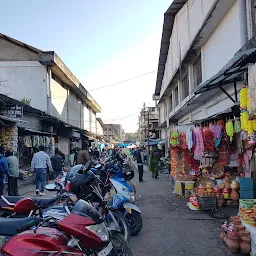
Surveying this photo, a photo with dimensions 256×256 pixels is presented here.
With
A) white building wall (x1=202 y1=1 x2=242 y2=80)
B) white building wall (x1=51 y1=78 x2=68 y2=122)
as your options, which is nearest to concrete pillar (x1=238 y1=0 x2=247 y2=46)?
white building wall (x1=202 y1=1 x2=242 y2=80)

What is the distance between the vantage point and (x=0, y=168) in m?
8.43

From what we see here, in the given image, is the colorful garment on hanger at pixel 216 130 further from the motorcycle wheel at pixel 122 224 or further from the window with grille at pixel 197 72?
the window with grille at pixel 197 72

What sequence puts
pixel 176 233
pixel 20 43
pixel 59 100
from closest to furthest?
pixel 176 233, pixel 20 43, pixel 59 100

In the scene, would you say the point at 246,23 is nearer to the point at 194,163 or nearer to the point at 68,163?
the point at 194,163

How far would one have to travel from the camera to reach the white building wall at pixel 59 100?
19641mm

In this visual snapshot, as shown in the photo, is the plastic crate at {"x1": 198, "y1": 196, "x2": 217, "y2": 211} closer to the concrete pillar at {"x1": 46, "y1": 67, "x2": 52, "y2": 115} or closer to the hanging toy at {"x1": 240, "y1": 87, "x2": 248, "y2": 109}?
the hanging toy at {"x1": 240, "y1": 87, "x2": 248, "y2": 109}

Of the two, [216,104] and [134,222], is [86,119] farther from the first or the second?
[134,222]

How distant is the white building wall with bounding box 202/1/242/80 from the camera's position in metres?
7.74

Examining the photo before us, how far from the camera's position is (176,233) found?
231 inches

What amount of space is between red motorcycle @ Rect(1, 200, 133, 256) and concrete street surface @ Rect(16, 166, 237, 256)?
2.37m

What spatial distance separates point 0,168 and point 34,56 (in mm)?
11954

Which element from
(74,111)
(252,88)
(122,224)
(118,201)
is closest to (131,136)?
(74,111)

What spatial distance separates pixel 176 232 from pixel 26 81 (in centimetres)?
1561

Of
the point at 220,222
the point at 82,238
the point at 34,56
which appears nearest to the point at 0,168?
the point at 220,222
